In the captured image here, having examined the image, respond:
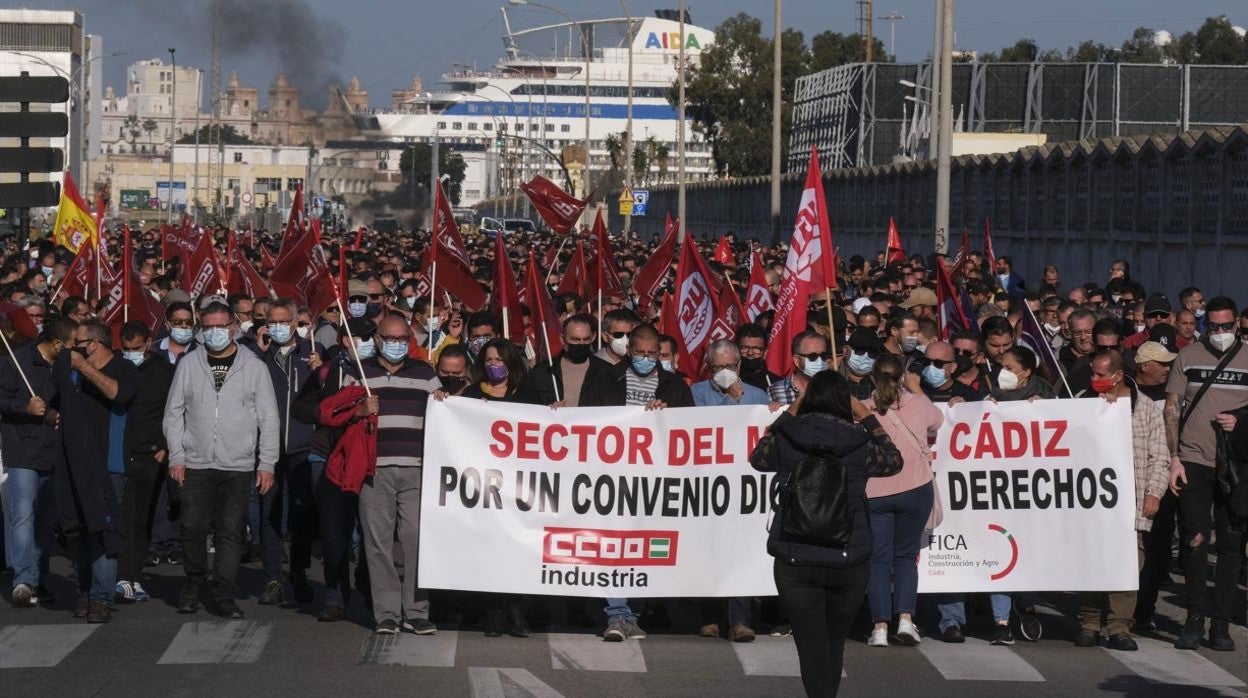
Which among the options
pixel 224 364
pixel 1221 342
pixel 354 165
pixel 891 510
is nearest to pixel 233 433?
pixel 224 364

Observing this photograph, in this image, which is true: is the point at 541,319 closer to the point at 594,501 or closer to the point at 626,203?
the point at 594,501

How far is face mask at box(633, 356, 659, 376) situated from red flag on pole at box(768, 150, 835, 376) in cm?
105

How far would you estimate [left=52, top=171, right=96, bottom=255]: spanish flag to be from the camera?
2395 cm

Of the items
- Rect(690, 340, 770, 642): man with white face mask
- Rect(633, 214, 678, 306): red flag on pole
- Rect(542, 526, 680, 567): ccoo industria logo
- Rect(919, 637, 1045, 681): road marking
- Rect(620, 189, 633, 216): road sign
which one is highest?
Rect(620, 189, 633, 216): road sign

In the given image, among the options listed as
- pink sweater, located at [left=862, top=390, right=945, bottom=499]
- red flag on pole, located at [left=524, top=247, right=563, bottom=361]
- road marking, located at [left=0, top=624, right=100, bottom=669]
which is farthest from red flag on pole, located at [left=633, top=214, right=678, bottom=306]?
road marking, located at [left=0, top=624, right=100, bottom=669]

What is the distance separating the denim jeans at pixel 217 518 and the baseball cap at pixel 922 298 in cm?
800

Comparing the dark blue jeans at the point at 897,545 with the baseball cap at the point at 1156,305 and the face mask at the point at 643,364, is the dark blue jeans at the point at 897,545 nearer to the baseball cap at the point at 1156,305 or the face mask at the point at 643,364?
the face mask at the point at 643,364

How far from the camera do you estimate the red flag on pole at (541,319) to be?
591 inches

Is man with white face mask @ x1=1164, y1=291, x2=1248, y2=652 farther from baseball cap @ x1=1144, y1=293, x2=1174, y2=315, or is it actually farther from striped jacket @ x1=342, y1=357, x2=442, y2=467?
baseball cap @ x1=1144, y1=293, x2=1174, y2=315

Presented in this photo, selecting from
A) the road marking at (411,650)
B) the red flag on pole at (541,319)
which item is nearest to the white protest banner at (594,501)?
the road marking at (411,650)

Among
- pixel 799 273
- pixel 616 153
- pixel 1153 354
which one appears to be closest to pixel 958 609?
pixel 1153 354

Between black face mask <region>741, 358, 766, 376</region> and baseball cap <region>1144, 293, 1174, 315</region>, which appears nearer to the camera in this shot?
black face mask <region>741, 358, 766, 376</region>

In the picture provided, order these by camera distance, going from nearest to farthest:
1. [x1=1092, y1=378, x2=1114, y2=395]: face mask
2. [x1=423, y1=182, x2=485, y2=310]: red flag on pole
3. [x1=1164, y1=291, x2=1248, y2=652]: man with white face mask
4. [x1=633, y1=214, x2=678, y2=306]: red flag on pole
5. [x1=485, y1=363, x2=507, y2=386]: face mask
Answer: [x1=1164, y1=291, x2=1248, y2=652]: man with white face mask < [x1=1092, y1=378, x2=1114, y2=395]: face mask < [x1=485, y1=363, x2=507, y2=386]: face mask < [x1=423, y1=182, x2=485, y2=310]: red flag on pole < [x1=633, y1=214, x2=678, y2=306]: red flag on pole

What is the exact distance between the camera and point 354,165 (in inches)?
1801
